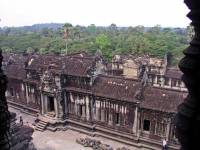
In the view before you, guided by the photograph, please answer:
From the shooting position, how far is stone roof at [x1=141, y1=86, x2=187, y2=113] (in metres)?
23.2

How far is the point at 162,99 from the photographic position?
24.0 metres

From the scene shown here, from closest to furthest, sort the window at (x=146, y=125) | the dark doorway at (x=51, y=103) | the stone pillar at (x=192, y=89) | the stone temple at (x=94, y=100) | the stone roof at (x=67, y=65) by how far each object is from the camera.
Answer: the stone pillar at (x=192, y=89)
the stone temple at (x=94, y=100)
the window at (x=146, y=125)
the stone roof at (x=67, y=65)
the dark doorway at (x=51, y=103)

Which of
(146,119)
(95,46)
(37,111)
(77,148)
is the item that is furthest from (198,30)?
(95,46)

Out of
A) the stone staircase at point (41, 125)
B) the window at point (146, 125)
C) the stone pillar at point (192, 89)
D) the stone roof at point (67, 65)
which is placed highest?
the stone pillar at point (192, 89)

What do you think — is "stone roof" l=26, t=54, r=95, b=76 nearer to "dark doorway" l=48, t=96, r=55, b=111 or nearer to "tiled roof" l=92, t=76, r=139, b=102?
"tiled roof" l=92, t=76, r=139, b=102

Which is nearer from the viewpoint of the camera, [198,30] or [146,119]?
[198,30]

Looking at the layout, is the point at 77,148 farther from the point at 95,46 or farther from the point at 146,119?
the point at 95,46

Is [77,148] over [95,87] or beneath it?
beneath

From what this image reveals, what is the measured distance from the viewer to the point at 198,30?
Answer: 3.28 metres

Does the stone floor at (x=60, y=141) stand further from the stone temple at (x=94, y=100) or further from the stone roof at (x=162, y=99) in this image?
the stone roof at (x=162, y=99)

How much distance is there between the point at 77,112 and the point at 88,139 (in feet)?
11.8

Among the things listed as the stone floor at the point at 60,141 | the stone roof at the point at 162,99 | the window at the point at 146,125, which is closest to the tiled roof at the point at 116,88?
the stone roof at the point at 162,99

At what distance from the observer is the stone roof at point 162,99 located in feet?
76.3

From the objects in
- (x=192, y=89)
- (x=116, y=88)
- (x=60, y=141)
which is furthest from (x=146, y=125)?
(x=192, y=89)
